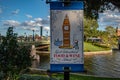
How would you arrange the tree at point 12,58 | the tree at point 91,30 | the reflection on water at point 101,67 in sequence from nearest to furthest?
the tree at point 12,58, the reflection on water at point 101,67, the tree at point 91,30

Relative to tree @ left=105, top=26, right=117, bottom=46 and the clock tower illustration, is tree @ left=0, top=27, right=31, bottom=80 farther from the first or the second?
tree @ left=105, top=26, right=117, bottom=46

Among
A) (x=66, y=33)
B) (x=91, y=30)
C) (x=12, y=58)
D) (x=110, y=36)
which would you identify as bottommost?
(x=12, y=58)

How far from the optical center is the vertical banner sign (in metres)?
6.75

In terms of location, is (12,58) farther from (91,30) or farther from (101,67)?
(91,30)

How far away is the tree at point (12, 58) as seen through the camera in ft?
22.1

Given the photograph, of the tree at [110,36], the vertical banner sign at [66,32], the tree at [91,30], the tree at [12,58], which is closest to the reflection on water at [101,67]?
the vertical banner sign at [66,32]

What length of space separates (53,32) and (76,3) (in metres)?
0.84

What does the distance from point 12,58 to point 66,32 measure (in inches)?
52.9

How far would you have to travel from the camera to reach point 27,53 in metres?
6.94

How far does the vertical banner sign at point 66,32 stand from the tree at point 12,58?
0.66 m

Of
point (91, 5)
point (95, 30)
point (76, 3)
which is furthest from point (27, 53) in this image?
point (95, 30)

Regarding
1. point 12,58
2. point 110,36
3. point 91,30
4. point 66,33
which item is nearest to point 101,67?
point 66,33

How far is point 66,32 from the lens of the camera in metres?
6.82

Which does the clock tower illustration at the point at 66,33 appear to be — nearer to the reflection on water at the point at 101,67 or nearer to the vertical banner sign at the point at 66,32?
the vertical banner sign at the point at 66,32
